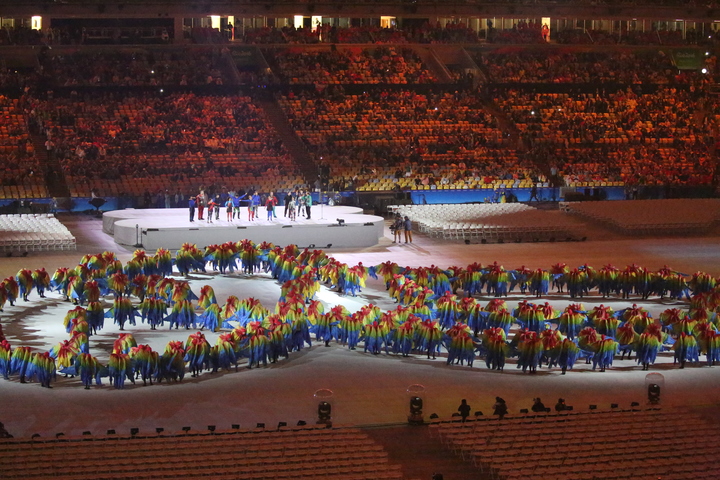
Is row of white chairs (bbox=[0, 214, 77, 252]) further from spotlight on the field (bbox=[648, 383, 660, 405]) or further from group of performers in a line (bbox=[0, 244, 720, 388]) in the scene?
spotlight on the field (bbox=[648, 383, 660, 405])

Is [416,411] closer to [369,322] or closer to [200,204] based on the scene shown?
[369,322]

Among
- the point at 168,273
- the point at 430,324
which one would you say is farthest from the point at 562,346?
the point at 168,273

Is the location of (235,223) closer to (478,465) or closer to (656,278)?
(656,278)

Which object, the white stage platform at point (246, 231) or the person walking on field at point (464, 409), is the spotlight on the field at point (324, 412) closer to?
the person walking on field at point (464, 409)

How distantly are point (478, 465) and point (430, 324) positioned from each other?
8.55m

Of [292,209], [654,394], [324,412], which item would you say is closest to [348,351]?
[324,412]

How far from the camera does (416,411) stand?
762 inches

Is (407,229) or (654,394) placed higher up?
(407,229)

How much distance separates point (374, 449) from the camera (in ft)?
53.8

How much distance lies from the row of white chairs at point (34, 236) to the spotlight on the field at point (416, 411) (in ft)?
72.5

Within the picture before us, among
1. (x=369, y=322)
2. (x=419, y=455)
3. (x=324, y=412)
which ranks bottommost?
(x=419, y=455)

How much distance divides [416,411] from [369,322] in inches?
231

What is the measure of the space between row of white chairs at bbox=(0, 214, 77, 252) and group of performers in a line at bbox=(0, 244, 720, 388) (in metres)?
7.69

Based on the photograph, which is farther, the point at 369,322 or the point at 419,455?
the point at 369,322
